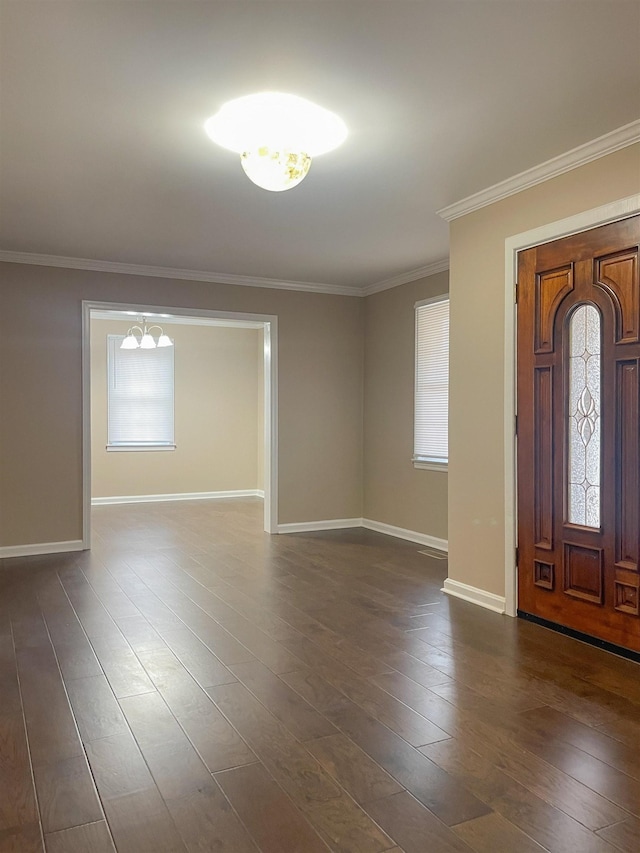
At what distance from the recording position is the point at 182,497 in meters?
9.48

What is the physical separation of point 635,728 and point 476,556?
69.4 inches

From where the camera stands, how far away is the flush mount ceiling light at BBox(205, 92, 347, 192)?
2.88 metres

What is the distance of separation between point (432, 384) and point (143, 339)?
4063mm

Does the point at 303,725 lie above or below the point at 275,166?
below

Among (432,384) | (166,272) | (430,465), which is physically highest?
(166,272)

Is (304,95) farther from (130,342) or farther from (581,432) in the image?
(130,342)

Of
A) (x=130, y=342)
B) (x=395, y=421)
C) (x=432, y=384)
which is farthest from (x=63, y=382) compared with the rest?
(x=432, y=384)

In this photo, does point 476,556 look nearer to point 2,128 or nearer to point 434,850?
point 434,850

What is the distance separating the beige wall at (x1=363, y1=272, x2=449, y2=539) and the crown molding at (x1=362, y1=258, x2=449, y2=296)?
0.05m

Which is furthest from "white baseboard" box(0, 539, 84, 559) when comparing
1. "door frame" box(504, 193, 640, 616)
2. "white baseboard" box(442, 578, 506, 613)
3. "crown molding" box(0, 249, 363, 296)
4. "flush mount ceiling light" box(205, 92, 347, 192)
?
"flush mount ceiling light" box(205, 92, 347, 192)

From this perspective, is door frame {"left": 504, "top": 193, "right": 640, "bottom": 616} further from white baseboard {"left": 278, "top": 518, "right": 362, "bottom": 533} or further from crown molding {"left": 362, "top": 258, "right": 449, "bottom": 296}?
white baseboard {"left": 278, "top": 518, "right": 362, "bottom": 533}

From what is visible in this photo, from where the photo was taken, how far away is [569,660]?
321 cm

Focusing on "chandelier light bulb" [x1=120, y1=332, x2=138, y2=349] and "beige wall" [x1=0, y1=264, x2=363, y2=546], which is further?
"chandelier light bulb" [x1=120, y1=332, x2=138, y2=349]

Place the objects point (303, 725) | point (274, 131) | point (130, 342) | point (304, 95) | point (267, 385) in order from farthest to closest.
→ point (130, 342), point (267, 385), point (274, 131), point (304, 95), point (303, 725)
